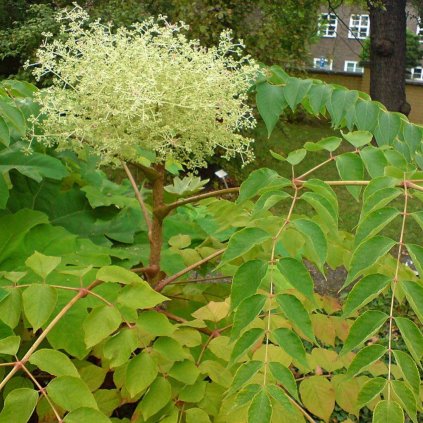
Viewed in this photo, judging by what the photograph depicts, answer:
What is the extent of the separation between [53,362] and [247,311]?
34 cm

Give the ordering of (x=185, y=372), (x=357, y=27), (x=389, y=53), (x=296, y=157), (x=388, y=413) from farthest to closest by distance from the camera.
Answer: (x=357, y=27), (x=389, y=53), (x=296, y=157), (x=185, y=372), (x=388, y=413)

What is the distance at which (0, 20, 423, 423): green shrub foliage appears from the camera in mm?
978

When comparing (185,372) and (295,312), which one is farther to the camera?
(185,372)

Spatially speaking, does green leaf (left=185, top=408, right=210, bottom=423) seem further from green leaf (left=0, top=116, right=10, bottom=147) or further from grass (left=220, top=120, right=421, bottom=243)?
grass (left=220, top=120, right=421, bottom=243)

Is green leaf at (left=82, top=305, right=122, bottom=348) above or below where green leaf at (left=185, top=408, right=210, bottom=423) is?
above

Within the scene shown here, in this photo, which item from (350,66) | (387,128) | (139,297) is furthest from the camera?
(350,66)

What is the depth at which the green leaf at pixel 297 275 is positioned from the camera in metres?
1.01

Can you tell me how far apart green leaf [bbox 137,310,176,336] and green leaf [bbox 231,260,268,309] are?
0.84 feet

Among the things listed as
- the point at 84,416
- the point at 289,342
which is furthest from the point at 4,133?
the point at 289,342

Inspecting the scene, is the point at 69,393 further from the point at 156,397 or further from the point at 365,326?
the point at 365,326

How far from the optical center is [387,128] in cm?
183

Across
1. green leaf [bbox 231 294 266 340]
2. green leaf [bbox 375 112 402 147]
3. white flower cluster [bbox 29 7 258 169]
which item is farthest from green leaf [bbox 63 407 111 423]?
green leaf [bbox 375 112 402 147]

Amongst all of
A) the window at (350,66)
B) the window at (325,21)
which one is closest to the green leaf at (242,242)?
the window at (325,21)

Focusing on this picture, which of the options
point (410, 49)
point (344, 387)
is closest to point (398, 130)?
point (344, 387)
